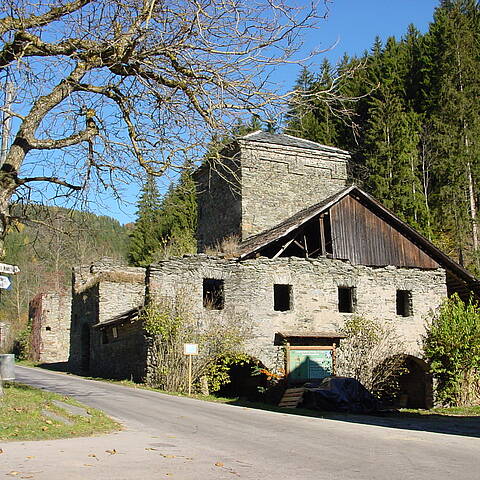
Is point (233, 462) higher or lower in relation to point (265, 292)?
lower

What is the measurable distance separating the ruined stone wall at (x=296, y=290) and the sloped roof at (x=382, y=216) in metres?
0.84

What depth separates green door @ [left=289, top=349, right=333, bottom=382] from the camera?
19.8 meters

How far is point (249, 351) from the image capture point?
1952 centimetres

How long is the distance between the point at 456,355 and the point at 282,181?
38.0 ft

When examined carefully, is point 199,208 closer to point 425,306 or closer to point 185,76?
point 425,306

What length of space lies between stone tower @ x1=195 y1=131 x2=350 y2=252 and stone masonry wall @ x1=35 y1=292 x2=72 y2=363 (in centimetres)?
1075

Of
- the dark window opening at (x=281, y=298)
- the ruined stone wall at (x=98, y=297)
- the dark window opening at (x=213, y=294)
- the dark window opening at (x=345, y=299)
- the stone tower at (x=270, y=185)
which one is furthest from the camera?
the stone tower at (x=270, y=185)

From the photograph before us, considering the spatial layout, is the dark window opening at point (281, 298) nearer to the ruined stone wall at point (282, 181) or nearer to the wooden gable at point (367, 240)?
the wooden gable at point (367, 240)

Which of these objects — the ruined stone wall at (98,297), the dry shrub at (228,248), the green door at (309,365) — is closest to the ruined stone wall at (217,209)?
the dry shrub at (228,248)

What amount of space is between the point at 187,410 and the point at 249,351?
741 centimetres

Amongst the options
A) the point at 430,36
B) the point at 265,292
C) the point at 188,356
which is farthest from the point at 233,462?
the point at 430,36

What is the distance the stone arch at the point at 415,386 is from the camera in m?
21.7

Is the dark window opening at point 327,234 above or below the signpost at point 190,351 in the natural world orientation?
above

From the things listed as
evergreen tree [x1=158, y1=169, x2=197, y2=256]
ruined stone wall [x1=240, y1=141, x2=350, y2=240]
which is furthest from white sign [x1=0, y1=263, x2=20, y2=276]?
evergreen tree [x1=158, y1=169, x2=197, y2=256]
